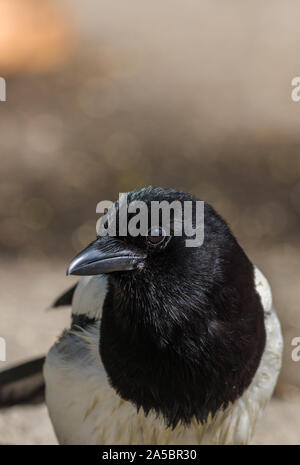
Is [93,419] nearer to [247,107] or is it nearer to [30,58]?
[247,107]

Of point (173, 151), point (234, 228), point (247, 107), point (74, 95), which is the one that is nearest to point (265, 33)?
point (247, 107)

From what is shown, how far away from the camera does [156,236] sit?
275 cm

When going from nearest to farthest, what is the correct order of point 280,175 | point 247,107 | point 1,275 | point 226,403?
point 226,403 → point 1,275 → point 280,175 → point 247,107

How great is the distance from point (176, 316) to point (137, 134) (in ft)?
17.7

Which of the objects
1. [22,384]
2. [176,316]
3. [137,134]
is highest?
[137,134]

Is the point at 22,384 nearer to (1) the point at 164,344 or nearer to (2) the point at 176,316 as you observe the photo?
(1) the point at 164,344

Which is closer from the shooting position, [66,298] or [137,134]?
[66,298]

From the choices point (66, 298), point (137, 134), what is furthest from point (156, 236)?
point (137, 134)

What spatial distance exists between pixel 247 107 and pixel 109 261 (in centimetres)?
652

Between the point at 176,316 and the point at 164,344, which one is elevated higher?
the point at 176,316

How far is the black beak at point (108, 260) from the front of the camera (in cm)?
276

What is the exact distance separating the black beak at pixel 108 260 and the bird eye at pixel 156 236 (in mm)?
62

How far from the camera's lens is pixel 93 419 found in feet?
10.8

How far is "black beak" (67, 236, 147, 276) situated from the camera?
9.07 feet
